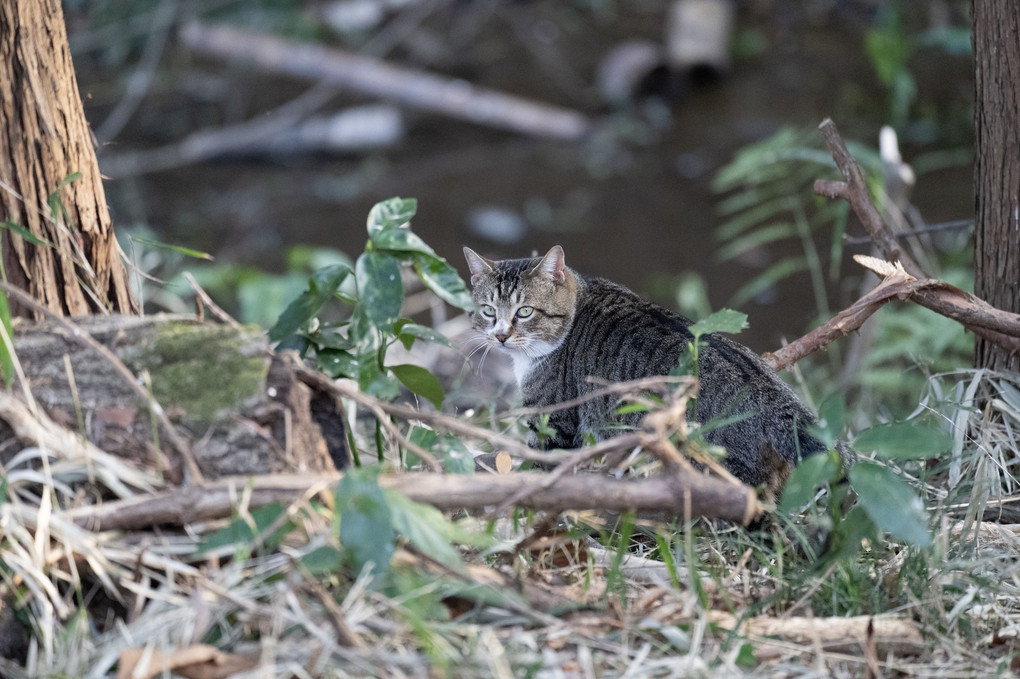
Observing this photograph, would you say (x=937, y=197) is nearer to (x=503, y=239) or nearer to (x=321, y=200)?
(x=503, y=239)

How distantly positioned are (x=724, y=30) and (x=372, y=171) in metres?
3.26

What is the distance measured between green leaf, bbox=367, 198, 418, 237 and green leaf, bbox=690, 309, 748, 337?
719 millimetres

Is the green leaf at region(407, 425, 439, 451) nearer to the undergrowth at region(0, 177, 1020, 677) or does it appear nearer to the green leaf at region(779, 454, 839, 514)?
the undergrowth at region(0, 177, 1020, 677)

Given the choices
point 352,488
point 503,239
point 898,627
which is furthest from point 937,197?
point 352,488

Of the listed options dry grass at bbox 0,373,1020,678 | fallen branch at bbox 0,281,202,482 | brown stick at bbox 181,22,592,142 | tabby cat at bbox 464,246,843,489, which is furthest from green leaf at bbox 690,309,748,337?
brown stick at bbox 181,22,592,142

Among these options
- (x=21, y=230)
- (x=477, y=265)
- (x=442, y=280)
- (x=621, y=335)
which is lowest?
(x=621, y=335)

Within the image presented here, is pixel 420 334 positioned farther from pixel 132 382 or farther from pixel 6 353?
pixel 6 353

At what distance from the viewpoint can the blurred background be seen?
21.1ft

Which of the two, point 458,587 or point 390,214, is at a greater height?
point 390,214

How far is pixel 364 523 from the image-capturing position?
1635mm

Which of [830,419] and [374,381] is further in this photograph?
[374,381]

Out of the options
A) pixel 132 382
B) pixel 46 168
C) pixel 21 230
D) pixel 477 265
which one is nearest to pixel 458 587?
pixel 132 382

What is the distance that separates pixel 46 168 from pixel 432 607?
4.51 feet

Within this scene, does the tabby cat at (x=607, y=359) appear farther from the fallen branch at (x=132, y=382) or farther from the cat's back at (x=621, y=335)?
the fallen branch at (x=132, y=382)
